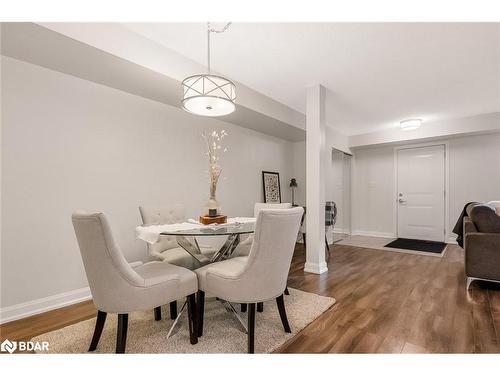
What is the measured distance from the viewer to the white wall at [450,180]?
502 cm

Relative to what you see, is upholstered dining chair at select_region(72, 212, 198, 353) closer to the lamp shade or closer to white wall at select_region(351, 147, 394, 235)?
the lamp shade

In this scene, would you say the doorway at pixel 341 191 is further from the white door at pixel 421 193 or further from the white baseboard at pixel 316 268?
the white baseboard at pixel 316 268

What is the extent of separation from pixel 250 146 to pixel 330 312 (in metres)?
3.18

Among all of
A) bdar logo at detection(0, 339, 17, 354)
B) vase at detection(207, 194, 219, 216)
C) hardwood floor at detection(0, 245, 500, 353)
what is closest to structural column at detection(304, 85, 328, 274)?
hardwood floor at detection(0, 245, 500, 353)

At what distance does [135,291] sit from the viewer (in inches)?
61.5

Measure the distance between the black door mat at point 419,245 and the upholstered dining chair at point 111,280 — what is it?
4.89m

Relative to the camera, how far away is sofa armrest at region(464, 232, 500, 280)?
9.02ft

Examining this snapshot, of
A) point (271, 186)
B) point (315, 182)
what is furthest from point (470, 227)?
point (271, 186)

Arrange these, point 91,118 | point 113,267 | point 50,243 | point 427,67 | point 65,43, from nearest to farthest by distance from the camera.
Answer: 1. point 113,267
2. point 65,43
3. point 50,243
4. point 91,118
5. point 427,67

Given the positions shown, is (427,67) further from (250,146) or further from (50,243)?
(50,243)

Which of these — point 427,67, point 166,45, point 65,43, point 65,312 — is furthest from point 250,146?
point 65,312

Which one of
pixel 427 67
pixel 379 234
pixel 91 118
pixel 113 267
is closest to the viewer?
pixel 113 267

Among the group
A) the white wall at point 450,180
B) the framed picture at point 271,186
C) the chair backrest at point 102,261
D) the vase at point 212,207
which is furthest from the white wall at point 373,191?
the chair backrest at point 102,261
